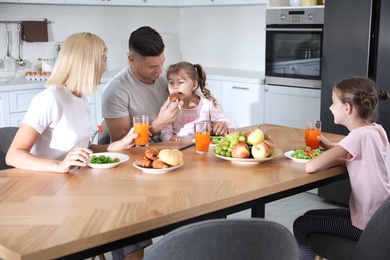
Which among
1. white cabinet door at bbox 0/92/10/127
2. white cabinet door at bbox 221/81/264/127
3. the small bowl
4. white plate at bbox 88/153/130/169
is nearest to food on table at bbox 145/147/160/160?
white plate at bbox 88/153/130/169

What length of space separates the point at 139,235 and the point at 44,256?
320 millimetres

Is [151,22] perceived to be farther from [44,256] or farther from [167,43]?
[44,256]

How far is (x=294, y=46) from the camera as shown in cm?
471

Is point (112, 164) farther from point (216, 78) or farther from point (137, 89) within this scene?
point (216, 78)

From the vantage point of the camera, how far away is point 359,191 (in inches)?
92.7

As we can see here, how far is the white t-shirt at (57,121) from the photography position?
2.53m

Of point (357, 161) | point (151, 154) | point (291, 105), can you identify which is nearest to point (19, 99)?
point (291, 105)

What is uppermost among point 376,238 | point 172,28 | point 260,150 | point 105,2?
point 105,2

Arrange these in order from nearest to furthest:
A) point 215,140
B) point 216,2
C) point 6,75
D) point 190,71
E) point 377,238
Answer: point 377,238
point 215,140
point 190,71
point 6,75
point 216,2

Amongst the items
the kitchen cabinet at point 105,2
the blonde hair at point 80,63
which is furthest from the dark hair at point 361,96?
the kitchen cabinet at point 105,2

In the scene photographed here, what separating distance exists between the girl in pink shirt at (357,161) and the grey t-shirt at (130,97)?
1.12m

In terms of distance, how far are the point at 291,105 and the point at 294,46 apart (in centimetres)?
47

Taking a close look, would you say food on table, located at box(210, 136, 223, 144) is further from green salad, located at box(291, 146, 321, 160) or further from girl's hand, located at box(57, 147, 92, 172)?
girl's hand, located at box(57, 147, 92, 172)

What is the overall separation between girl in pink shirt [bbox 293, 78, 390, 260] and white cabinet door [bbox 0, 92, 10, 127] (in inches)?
117
